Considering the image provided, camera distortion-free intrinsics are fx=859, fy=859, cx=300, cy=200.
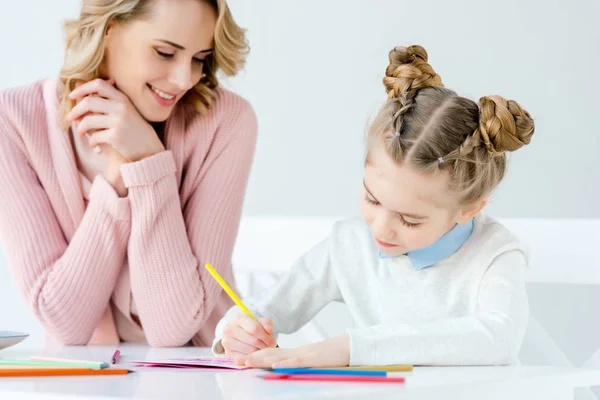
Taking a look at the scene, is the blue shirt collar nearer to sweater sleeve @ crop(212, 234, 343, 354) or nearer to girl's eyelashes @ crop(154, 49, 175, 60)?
sweater sleeve @ crop(212, 234, 343, 354)

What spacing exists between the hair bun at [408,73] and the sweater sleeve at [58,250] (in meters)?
0.51

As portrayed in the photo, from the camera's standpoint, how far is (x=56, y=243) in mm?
1424

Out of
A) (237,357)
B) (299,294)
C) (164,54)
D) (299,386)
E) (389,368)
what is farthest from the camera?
(164,54)

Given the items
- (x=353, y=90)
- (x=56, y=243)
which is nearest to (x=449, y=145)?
(x=56, y=243)

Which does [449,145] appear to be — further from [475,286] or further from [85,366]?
[85,366]

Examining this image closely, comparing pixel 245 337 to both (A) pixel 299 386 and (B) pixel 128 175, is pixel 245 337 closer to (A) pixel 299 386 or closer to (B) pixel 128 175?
(A) pixel 299 386

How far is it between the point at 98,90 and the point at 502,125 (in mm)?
704

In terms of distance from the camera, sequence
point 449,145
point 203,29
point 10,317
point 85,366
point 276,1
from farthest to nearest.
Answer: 1. point 10,317
2. point 276,1
3. point 203,29
4. point 449,145
5. point 85,366

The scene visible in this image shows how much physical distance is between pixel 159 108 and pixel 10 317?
4.89 feet

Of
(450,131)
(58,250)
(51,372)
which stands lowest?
(58,250)

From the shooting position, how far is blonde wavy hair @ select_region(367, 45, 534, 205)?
3.43 feet

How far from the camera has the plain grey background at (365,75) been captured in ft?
6.96

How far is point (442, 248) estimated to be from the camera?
113 centimetres

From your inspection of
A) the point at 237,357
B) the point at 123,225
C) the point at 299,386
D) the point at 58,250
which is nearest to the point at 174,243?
the point at 123,225
